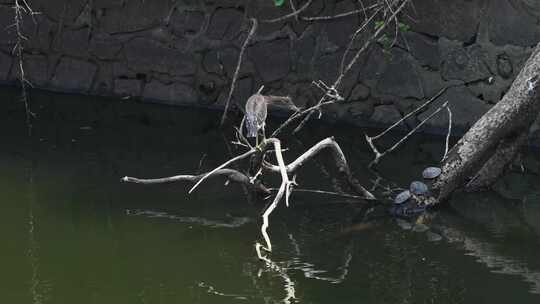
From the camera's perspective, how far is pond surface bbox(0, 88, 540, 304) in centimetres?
432

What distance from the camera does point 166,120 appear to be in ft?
24.8

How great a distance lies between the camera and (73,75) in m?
8.41

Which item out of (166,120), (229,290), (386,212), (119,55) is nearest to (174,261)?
(229,290)

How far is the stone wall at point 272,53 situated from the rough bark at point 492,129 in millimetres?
1524

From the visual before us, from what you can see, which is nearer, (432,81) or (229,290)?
(229,290)

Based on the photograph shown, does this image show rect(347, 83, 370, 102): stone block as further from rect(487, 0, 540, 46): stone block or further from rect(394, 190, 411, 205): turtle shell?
rect(394, 190, 411, 205): turtle shell

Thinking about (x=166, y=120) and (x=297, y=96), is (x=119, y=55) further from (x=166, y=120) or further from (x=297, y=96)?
(x=297, y=96)

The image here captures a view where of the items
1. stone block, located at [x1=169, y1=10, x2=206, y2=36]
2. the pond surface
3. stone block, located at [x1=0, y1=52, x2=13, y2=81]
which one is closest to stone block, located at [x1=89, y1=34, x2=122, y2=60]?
stone block, located at [x1=169, y1=10, x2=206, y2=36]

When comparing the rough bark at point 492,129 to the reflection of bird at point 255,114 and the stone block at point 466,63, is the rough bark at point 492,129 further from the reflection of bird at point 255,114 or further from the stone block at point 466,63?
the stone block at point 466,63

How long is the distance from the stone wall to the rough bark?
152cm

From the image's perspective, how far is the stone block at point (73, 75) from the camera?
8.37 metres

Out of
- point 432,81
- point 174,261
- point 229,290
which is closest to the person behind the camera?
point 229,290

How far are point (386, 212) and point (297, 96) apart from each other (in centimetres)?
245

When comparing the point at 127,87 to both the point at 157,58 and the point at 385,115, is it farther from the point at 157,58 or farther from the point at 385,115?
the point at 385,115
